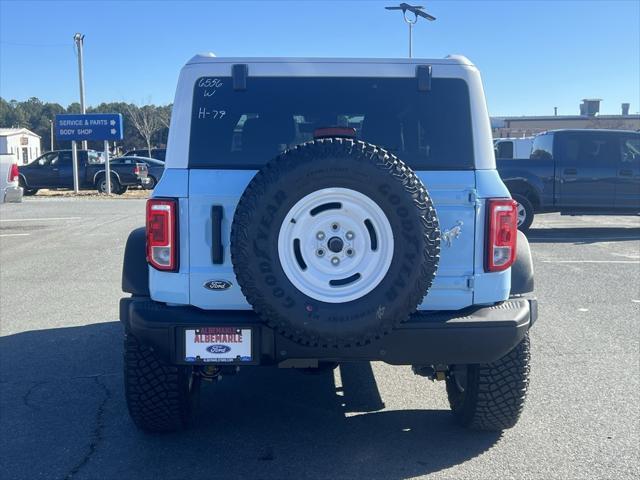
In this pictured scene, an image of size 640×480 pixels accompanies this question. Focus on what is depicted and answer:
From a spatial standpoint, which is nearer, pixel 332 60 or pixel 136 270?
pixel 332 60

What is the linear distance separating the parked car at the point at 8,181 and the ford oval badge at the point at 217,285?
1140cm

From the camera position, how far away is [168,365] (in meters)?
3.89

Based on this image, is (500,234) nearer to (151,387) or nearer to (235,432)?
(235,432)

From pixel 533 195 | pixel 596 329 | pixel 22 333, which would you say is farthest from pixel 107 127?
pixel 596 329

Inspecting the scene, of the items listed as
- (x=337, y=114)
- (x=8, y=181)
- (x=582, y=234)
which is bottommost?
(x=582, y=234)

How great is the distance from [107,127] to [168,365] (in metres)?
23.9

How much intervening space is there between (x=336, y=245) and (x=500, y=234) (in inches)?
36.0

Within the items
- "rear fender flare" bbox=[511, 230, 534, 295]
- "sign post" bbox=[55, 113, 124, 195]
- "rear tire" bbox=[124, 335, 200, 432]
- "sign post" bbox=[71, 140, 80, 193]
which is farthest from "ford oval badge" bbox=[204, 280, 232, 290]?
"sign post" bbox=[55, 113, 124, 195]

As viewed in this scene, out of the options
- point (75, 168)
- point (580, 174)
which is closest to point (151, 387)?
point (580, 174)

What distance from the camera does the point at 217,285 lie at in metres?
3.68

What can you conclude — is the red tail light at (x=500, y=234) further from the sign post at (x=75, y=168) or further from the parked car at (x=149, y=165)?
the parked car at (x=149, y=165)

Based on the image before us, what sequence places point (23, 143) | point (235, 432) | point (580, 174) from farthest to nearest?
point (23, 143) < point (580, 174) < point (235, 432)

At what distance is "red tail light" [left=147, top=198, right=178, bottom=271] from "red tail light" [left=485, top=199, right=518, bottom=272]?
5.19ft

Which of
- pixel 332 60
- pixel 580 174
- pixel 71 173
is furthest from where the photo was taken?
pixel 71 173
